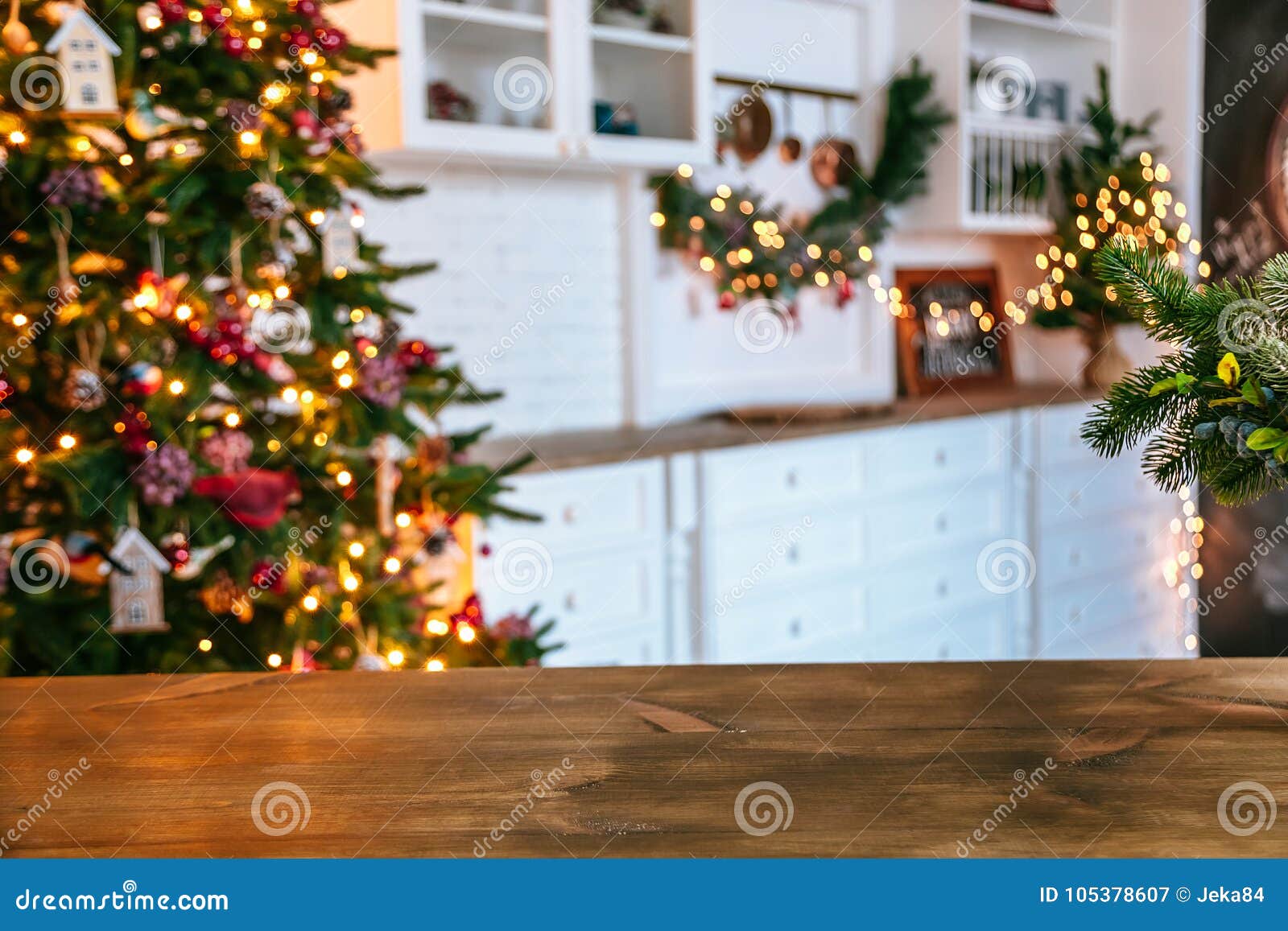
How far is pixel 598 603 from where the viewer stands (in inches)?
114

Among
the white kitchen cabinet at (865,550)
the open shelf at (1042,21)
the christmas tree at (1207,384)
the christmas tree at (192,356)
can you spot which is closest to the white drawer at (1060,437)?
the white kitchen cabinet at (865,550)

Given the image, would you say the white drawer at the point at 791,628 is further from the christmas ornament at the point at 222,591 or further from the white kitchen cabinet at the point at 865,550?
the christmas ornament at the point at 222,591

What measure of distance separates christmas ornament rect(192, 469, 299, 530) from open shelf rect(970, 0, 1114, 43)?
9.75ft

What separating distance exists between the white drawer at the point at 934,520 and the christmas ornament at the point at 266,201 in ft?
6.62

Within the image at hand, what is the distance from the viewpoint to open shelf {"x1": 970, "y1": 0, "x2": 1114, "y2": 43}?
3938 mm

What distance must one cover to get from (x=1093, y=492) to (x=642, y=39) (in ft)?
7.05

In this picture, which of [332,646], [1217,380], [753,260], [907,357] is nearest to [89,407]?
[332,646]

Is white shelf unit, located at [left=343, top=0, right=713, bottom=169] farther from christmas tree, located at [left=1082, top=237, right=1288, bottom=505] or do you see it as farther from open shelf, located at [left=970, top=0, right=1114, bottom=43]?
christmas tree, located at [left=1082, top=237, right=1288, bottom=505]

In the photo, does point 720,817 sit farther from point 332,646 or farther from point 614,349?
point 614,349

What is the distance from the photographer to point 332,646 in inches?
79.0

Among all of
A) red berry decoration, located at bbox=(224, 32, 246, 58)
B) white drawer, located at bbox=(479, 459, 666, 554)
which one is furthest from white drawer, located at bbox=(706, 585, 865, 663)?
red berry decoration, located at bbox=(224, 32, 246, 58)

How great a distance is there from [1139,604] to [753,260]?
1.93 metres

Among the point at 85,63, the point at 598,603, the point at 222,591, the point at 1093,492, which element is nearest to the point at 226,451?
the point at 222,591

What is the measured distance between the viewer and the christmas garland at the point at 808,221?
3443 millimetres
